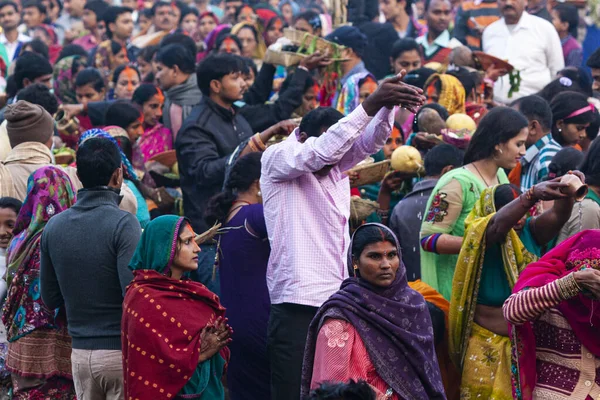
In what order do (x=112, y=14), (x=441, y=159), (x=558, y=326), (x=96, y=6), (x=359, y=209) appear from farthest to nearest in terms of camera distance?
(x=96, y=6)
(x=112, y=14)
(x=441, y=159)
(x=359, y=209)
(x=558, y=326)

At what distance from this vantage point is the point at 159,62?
9891 millimetres

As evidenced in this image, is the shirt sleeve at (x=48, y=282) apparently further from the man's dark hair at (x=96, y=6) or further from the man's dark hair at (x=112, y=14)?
the man's dark hair at (x=96, y=6)

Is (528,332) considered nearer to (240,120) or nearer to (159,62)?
(240,120)

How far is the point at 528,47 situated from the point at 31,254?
6.73 metres

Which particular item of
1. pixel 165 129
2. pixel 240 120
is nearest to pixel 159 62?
pixel 165 129

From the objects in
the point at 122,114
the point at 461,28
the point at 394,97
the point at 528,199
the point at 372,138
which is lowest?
the point at 461,28

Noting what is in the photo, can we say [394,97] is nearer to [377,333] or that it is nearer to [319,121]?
[319,121]

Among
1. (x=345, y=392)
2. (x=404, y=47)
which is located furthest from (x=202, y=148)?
(x=345, y=392)

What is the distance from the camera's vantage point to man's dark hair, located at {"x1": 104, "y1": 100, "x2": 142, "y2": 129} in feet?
28.7

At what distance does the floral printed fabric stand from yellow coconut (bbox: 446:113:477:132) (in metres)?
3.23

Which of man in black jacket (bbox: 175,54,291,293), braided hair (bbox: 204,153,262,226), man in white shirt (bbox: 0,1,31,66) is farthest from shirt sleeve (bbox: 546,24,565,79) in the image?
man in white shirt (bbox: 0,1,31,66)

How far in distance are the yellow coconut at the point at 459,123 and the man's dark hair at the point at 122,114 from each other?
2.61m

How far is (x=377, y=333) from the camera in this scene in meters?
4.65

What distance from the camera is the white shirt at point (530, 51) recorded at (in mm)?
10953
